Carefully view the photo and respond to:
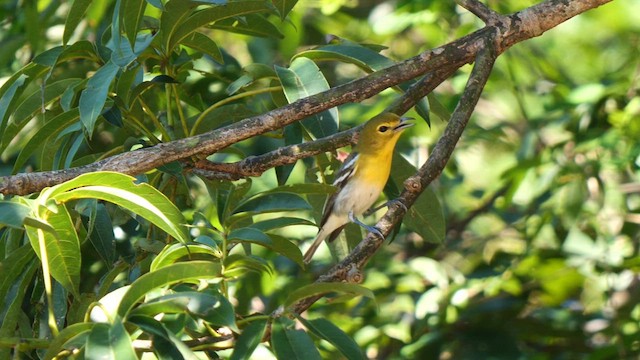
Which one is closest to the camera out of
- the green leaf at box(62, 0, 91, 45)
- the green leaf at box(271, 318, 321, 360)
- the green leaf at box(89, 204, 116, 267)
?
the green leaf at box(271, 318, 321, 360)

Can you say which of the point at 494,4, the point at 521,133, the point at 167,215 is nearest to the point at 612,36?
the point at 521,133

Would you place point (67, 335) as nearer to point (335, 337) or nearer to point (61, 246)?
point (61, 246)

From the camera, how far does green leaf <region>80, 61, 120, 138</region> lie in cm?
216

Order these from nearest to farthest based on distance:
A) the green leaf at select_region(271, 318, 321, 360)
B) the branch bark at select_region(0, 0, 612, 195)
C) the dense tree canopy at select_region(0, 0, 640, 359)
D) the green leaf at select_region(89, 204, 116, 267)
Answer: the green leaf at select_region(271, 318, 321, 360) → the dense tree canopy at select_region(0, 0, 640, 359) → the branch bark at select_region(0, 0, 612, 195) → the green leaf at select_region(89, 204, 116, 267)

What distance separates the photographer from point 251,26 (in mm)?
2770

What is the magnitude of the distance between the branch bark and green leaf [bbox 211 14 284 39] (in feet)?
1.47

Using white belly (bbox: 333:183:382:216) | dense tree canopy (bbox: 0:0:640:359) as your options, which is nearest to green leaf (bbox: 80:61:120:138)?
dense tree canopy (bbox: 0:0:640:359)

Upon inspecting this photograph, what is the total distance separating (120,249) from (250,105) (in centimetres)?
75

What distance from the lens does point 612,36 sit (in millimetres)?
5125

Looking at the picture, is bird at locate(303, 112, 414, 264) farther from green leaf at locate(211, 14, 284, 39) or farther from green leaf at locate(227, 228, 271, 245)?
green leaf at locate(227, 228, 271, 245)

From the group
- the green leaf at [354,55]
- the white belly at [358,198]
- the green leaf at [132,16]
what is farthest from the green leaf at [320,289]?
the white belly at [358,198]

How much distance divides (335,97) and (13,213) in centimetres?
97

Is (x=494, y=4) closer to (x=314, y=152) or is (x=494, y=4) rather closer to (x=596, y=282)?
(x=596, y=282)

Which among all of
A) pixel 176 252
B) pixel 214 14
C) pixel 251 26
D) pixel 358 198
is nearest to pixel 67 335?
pixel 176 252
